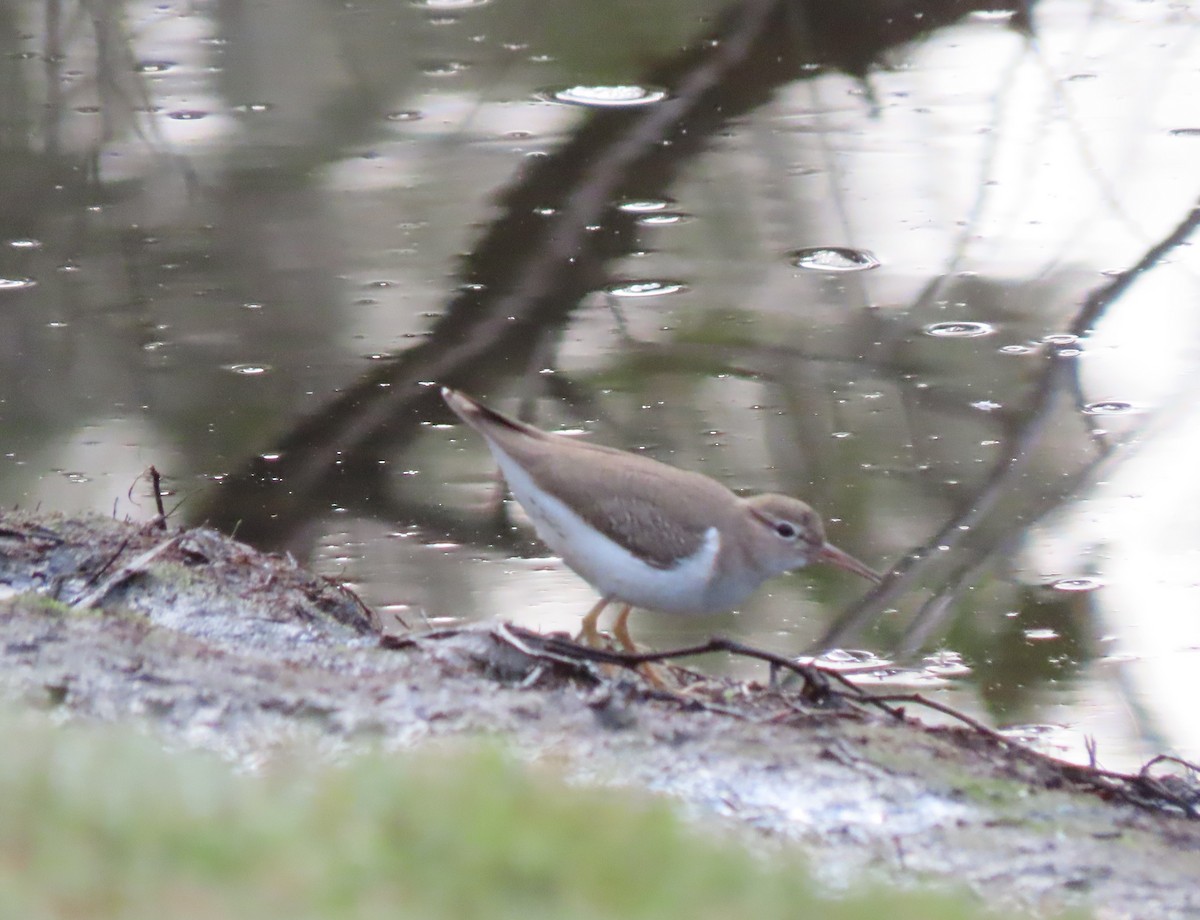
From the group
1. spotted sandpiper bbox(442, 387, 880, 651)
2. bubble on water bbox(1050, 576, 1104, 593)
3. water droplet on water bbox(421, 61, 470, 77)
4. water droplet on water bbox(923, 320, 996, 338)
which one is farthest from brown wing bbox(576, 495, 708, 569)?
water droplet on water bbox(421, 61, 470, 77)

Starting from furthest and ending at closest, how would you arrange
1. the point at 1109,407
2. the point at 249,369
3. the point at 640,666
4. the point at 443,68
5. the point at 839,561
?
the point at 443,68 < the point at 249,369 < the point at 1109,407 < the point at 839,561 < the point at 640,666

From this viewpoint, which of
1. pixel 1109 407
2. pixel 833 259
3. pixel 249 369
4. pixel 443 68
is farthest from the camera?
pixel 443 68

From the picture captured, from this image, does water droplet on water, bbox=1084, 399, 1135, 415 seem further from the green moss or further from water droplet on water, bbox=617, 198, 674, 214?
A: the green moss

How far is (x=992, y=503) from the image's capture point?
6410 mm

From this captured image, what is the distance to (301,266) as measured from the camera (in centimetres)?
816

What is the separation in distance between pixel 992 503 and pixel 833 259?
88.1 inches

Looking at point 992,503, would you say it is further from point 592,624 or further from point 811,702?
point 811,702

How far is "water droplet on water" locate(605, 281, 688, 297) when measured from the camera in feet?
25.8

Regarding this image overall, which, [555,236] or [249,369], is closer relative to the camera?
[249,369]

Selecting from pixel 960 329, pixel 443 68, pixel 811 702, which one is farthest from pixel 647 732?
pixel 443 68

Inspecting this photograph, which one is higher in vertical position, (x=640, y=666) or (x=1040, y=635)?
(x=640, y=666)

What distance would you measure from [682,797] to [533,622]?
209 centimetres

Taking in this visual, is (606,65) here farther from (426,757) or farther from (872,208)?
(426,757)

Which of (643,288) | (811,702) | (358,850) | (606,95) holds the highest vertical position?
(358,850)
